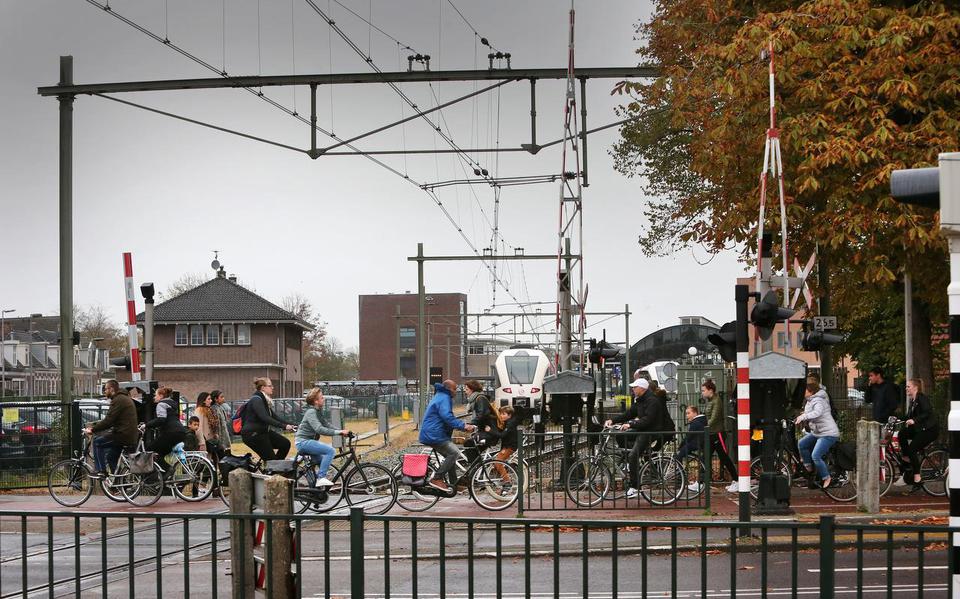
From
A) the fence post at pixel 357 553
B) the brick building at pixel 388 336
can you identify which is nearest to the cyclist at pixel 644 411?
the fence post at pixel 357 553

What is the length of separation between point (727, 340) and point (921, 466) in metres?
5.65

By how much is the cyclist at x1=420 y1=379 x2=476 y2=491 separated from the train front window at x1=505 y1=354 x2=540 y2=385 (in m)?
35.5

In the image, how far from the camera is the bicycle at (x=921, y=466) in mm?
18891

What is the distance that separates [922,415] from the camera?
19.0m

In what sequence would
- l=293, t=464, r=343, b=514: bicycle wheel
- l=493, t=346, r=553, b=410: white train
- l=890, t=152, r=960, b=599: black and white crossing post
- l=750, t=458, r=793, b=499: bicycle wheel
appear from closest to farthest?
l=890, t=152, r=960, b=599: black and white crossing post < l=293, t=464, r=343, b=514: bicycle wheel < l=750, t=458, r=793, b=499: bicycle wheel < l=493, t=346, r=553, b=410: white train

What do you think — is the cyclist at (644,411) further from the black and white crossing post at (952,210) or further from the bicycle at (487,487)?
the black and white crossing post at (952,210)

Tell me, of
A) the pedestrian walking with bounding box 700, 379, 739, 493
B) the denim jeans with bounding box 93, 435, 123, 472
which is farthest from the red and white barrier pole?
the pedestrian walking with bounding box 700, 379, 739, 493

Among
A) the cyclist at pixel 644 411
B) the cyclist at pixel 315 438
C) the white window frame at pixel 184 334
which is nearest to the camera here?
the cyclist at pixel 315 438

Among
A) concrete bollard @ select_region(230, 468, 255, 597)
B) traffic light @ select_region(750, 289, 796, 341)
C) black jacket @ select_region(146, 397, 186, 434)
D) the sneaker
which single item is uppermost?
traffic light @ select_region(750, 289, 796, 341)

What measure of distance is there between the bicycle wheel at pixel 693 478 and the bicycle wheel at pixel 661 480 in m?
0.11

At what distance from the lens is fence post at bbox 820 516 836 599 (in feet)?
18.2

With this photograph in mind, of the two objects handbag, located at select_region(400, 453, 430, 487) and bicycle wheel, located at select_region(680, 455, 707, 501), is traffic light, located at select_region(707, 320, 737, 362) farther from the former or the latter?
handbag, located at select_region(400, 453, 430, 487)

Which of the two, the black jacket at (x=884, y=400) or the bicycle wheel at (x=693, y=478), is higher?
the black jacket at (x=884, y=400)

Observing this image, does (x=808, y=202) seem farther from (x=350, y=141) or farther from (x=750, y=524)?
(x=750, y=524)
